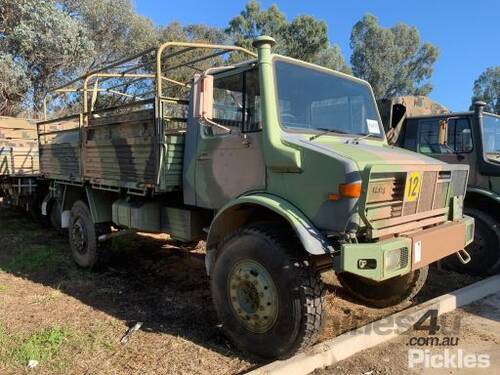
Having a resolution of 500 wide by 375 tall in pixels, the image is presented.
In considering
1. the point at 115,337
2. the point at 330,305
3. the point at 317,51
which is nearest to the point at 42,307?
the point at 115,337

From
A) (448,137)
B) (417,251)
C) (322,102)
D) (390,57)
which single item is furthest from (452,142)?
(390,57)

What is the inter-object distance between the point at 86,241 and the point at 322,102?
385 centimetres

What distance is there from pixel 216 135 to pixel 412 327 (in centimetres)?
253

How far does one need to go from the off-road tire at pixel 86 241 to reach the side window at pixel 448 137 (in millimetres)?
4736

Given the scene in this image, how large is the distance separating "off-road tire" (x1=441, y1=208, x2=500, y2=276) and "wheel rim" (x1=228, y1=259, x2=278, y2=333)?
3.79 meters

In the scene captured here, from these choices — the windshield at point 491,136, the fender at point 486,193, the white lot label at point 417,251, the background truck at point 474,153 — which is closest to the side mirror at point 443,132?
the background truck at point 474,153

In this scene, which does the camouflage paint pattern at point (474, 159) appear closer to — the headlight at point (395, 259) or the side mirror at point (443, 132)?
the side mirror at point (443, 132)

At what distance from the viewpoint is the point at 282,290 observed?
11.5 ft

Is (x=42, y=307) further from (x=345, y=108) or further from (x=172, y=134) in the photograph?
(x=345, y=108)

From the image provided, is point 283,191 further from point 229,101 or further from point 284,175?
point 229,101

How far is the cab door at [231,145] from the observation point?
3916 mm

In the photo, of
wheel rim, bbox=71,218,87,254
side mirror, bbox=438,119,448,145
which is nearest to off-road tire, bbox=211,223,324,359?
wheel rim, bbox=71,218,87,254

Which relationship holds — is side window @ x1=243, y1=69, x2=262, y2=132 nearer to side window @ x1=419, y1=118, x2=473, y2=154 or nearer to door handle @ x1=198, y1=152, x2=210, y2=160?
door handle @ x1=198, y1=152, x2=210, y2=160

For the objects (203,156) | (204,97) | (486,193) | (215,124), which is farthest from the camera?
(486,193)
